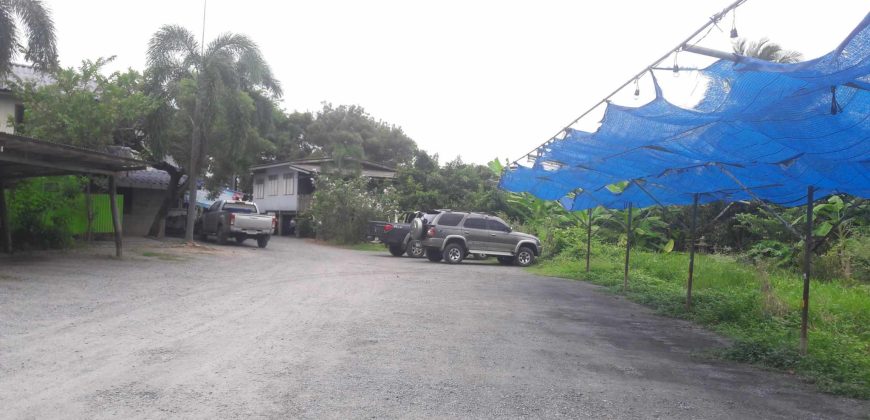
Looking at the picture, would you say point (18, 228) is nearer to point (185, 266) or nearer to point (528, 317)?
point (185, 266)

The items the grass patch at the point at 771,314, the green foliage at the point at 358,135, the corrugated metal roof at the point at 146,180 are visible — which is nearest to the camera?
the grass patch at the point at 771,314

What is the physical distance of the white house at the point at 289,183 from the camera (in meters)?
39.1

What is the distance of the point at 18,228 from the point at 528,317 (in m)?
14.5

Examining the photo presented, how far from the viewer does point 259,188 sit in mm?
45875

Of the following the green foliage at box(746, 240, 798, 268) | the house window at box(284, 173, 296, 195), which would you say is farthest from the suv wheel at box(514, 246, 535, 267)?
the house window at box(284, 173, 296, 195)

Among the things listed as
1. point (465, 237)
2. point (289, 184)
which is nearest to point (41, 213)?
point (465, 237)

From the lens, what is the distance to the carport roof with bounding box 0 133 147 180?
1276cm

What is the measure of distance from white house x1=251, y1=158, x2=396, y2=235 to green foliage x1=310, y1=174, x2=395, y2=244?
15.8 feet

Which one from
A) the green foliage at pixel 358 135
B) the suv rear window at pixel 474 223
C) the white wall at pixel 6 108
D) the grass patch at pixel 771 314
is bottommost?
the grass patch at pixel 771 314

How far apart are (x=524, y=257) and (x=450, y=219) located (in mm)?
3026

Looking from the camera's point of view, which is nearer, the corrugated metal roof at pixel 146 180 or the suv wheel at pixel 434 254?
the suv wheel at pixel 434 254

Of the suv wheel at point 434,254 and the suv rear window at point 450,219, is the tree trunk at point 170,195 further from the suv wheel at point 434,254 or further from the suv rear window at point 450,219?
the suv rear window at point 450,219

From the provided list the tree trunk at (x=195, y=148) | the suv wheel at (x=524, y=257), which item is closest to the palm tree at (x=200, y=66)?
the tree trunk at (x=195, y=148)

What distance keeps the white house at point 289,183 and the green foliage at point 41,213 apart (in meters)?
18.2
